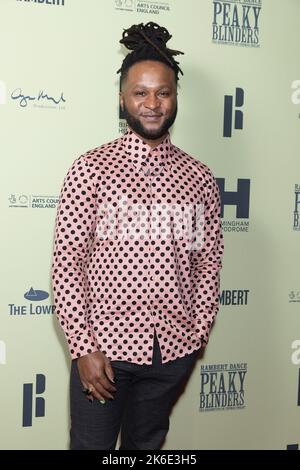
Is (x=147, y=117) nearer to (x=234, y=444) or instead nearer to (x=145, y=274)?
(x=145, y=274)

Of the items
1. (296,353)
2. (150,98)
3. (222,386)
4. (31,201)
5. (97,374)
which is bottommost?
(222,386)

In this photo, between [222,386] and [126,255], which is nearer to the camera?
[126,255]

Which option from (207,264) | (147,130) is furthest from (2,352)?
(147,130)

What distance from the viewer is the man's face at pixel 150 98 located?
1626mm

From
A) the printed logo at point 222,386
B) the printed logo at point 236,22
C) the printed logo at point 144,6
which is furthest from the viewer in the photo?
the printed logo at point 222,386

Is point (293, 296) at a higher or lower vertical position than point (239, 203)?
lower

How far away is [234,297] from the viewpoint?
2.27 m

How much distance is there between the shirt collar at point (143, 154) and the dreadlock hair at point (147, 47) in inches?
7.4

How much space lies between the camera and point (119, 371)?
5.19ft

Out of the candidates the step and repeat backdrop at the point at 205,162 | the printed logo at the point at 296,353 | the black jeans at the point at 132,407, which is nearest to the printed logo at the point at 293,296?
the step and repeat backdrop at the point at 205,162

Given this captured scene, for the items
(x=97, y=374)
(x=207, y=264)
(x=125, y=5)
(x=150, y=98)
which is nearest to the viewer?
(x=97, y=374)

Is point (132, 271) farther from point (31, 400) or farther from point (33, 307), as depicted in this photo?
point (31, 400)
